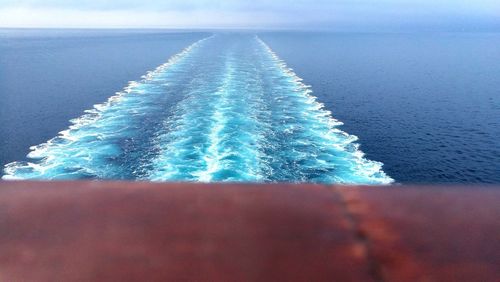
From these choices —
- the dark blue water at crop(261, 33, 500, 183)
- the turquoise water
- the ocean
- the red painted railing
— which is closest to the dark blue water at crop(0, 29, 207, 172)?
the ocean

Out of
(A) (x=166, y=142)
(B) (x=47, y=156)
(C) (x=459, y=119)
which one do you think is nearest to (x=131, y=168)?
(A) (x=166, y=142)

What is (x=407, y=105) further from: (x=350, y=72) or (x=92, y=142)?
(x=92, y=142)

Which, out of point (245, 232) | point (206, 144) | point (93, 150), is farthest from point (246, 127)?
point (245, 232)

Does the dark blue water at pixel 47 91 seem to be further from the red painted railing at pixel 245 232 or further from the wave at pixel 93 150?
the red painted railing at pixel 245 232

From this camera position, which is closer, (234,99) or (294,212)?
(294,212)

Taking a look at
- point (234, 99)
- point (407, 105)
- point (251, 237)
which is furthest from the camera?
point (407, 105)

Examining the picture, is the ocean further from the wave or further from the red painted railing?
the red painted railing

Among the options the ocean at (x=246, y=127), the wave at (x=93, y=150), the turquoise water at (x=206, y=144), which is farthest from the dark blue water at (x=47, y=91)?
the turquoise water at (x=206, y=144)

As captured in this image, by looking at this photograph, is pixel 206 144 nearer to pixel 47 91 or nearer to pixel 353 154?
pixel 353 154
